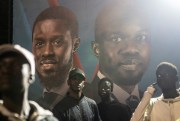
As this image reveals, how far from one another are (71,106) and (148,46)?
1317 millimetres

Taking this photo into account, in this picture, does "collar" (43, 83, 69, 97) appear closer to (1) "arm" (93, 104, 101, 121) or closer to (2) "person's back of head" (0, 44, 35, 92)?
(1) "arm" (93, 104, 101, 121)

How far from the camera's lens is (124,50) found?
3.89 metres

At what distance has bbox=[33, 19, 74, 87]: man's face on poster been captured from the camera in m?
3.96

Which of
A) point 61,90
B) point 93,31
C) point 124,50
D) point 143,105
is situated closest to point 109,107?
point 143,105

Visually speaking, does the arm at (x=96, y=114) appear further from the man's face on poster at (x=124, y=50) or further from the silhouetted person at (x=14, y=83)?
the silhouetted person at (x=14, y=83)

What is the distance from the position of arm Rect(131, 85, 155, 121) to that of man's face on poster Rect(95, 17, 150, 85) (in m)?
0.29

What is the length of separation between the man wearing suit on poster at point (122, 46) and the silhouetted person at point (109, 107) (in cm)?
10

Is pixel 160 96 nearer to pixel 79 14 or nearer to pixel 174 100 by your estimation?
pixel 174 100

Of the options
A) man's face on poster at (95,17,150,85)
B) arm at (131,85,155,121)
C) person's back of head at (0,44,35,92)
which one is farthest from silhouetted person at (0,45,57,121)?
man's face on poster at (95,17,150,85)

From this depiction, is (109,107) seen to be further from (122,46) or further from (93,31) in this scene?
(93,31)

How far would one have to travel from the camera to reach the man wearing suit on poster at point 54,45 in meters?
3.95

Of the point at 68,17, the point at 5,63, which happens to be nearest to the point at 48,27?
the point at 68,17

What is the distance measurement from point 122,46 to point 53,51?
913mm

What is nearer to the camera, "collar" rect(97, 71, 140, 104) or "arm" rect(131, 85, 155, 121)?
"arm" rect(131, 85, 155, 121)
